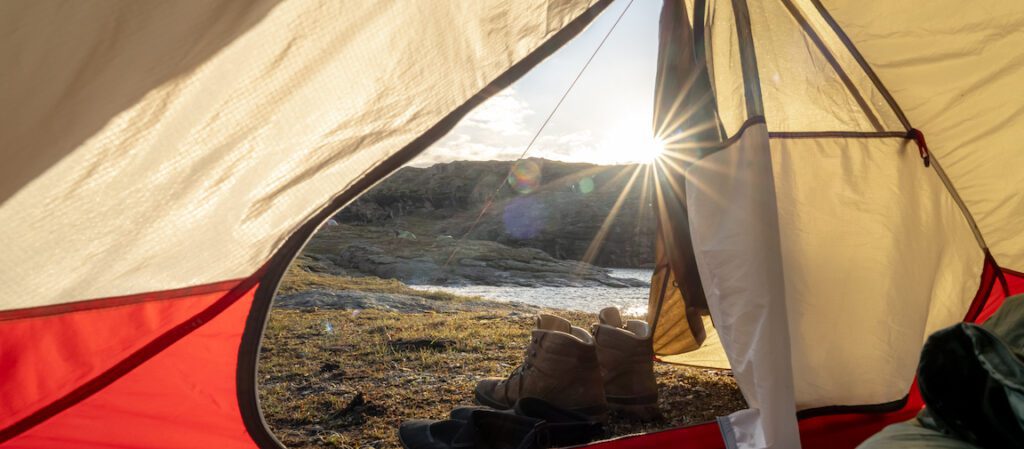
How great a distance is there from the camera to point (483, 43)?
1577 mm

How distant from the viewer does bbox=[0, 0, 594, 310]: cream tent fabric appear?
3.76 ft

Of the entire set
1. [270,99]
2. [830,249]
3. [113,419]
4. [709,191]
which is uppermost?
[270,99]

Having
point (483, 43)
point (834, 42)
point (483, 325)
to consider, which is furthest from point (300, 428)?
point (483, 325)

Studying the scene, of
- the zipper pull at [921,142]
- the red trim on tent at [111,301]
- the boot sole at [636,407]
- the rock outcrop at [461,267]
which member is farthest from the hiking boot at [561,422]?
the rock outcrop at [461,267]

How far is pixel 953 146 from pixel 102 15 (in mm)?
2494

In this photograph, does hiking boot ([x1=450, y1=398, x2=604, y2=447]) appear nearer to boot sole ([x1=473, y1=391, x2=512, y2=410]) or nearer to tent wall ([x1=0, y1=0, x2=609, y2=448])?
boot sole ([x1=473, y1=391, x2=512, y2=410])

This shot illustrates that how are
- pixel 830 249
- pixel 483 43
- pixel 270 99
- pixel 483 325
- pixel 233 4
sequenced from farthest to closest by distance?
1. pixel 483 325
2. pixel 830 249
3. pixel 483 43
4. pixel 270 99
5. pixel 233 4

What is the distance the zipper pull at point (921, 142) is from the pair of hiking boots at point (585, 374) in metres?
1.15

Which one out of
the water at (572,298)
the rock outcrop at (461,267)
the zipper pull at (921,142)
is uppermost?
the zipper pull at (921,142)

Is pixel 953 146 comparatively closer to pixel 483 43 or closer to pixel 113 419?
pixel 483 43

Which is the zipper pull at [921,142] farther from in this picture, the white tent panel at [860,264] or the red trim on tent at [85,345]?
the red trim on tent at [85,345]

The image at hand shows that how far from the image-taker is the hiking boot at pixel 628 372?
2262 millimetres

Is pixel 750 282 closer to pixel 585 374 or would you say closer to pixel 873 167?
pixel 585 374

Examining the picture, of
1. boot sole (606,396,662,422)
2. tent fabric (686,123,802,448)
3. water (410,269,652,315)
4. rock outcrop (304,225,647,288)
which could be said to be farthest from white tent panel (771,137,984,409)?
rock outcrop (304,225,647,288)
